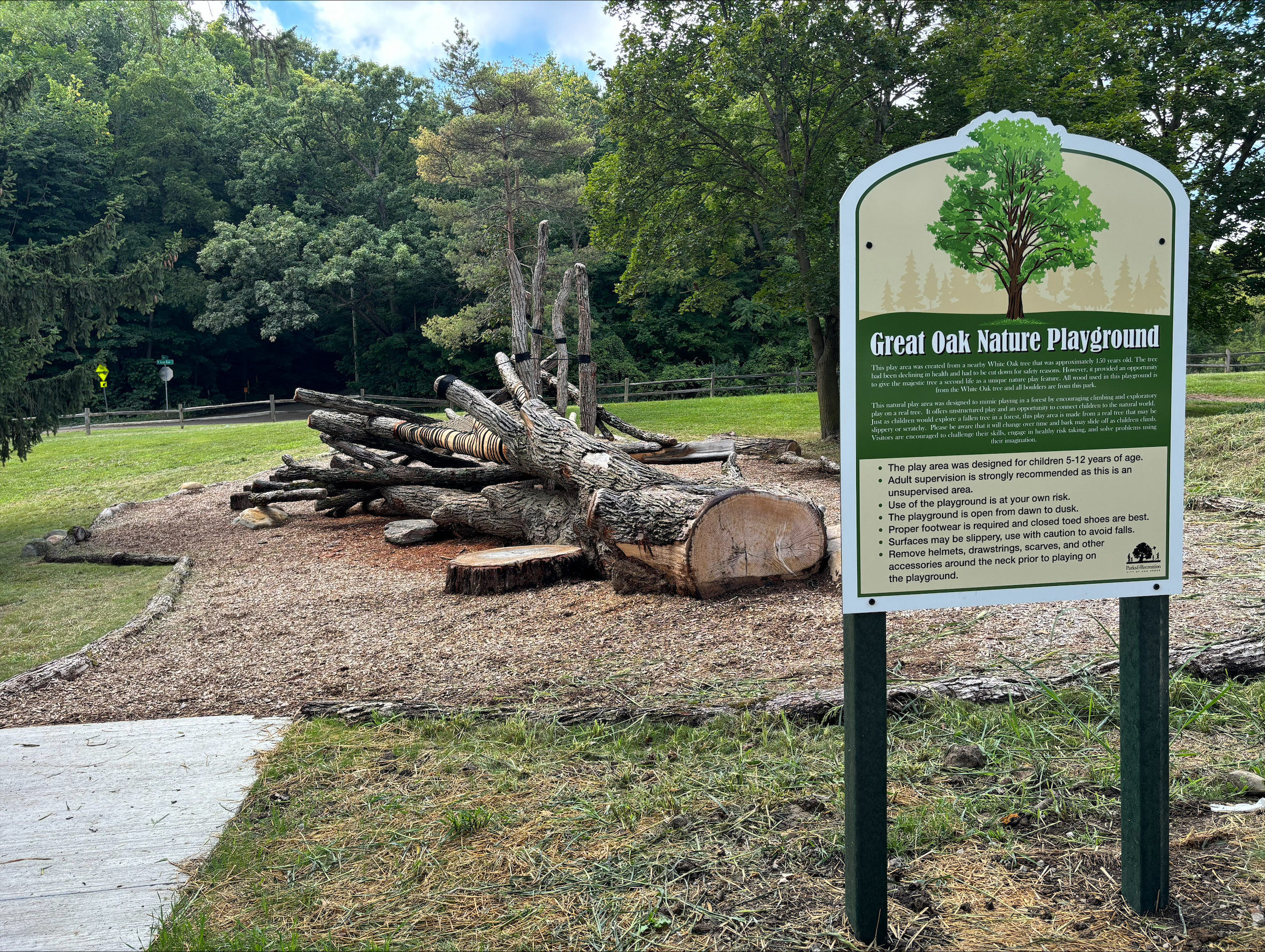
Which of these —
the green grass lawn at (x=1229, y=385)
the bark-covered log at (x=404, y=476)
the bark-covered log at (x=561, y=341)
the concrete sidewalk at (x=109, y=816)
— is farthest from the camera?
the green grass lawn at (x=1229, y=385)

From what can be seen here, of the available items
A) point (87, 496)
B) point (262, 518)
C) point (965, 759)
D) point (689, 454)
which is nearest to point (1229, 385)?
point (689, 454)

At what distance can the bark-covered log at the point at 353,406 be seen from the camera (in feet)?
33.0

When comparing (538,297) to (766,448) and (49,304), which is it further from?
(49,304)

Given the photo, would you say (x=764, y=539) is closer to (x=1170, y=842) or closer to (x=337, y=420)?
Answer: (x=1170, y=842)

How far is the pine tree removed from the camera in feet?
30.9

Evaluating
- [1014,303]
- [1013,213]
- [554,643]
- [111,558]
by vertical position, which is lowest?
[111,558]

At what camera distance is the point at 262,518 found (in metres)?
10.3

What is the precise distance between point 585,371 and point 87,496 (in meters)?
8.16

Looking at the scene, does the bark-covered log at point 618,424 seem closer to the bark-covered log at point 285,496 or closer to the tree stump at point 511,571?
the bark-covered log at point 285,496

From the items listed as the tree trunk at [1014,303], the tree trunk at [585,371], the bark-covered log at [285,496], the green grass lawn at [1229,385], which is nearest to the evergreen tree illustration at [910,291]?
the tree trunk at [1014,303]

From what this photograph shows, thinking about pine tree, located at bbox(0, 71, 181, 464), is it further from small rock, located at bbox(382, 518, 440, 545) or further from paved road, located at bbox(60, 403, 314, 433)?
paved road, located at bbox(60, 403, 314, 433)

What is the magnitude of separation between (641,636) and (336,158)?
40.7 m

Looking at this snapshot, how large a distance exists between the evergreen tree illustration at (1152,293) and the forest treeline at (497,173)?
14 millimetres

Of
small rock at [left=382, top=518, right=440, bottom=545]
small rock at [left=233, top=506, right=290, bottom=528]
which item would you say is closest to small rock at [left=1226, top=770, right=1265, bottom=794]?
small rock at [left=382, top=518, right=440, bottom=545]
